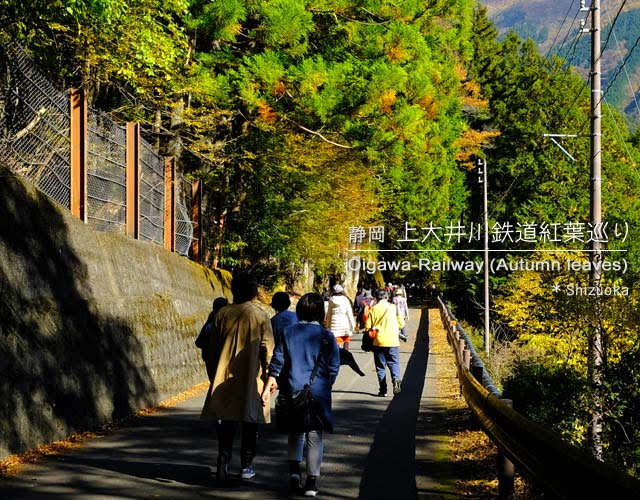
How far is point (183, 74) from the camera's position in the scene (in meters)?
21.5

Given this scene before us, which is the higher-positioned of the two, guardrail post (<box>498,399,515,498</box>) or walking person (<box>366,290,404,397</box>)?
walking person (<box>366,290,404,397</box>)

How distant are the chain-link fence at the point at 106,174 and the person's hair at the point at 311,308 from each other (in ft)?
21.3

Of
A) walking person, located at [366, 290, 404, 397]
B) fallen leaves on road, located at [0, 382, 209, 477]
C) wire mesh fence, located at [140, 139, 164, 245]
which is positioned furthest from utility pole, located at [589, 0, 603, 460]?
wire mesh fence, located at [140, 139, 164, 245]

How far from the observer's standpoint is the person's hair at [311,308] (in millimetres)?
8273

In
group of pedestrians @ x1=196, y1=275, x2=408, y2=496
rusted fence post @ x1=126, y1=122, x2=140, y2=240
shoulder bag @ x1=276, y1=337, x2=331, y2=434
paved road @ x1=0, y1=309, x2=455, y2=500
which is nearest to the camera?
shoulder bag @ x1=276, y1=337, x2=331, y2=434

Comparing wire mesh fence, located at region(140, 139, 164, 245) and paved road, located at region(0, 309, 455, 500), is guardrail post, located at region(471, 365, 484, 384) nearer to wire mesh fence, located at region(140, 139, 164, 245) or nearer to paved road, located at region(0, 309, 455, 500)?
paved road, located at region(0, 309, 455, 500)

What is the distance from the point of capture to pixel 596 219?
1930cm

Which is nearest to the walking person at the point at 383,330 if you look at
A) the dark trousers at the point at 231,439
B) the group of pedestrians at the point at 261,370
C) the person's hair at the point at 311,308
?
the group of pedestrians at the point at 261,370

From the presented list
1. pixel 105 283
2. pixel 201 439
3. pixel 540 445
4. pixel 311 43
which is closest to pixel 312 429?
pixel 540 445

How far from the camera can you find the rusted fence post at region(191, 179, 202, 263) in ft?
77.4

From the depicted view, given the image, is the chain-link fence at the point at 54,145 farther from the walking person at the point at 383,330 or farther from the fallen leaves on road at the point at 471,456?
the fallen leaves on road at the point at 471,456

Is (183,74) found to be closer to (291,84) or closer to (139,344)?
(291,84)

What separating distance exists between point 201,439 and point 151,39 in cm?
722

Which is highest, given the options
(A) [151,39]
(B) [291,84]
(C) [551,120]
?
(C) [551,120]
